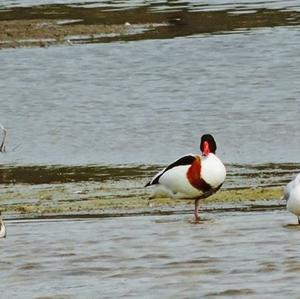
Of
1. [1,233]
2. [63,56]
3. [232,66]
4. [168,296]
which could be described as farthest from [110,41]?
[168,296]

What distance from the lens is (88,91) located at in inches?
998

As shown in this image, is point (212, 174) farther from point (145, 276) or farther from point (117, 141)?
point (117, 141)

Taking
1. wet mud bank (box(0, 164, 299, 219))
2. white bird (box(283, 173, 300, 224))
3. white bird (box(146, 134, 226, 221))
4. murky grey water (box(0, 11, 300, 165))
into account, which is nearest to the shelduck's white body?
white bird (box(146, 134, 226, 221))

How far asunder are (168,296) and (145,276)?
0.73 meters

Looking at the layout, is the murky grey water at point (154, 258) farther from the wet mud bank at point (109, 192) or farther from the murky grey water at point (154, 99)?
the murky grey water at point (154, 99)

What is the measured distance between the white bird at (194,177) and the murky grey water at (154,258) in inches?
36.1

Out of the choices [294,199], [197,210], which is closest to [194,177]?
[197,210]

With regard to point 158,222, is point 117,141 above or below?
above

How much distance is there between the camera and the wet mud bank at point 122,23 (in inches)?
1305

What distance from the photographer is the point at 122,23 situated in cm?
3581

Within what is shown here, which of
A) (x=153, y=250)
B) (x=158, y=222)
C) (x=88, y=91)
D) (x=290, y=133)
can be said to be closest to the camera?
(x=153, y=250)

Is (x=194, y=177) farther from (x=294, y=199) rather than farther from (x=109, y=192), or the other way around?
(x=294, y=199)

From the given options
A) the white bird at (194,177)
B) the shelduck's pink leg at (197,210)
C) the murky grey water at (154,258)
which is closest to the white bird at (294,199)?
the murky grey water at (154,258)

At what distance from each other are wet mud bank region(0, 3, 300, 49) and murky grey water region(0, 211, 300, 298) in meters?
20.1
